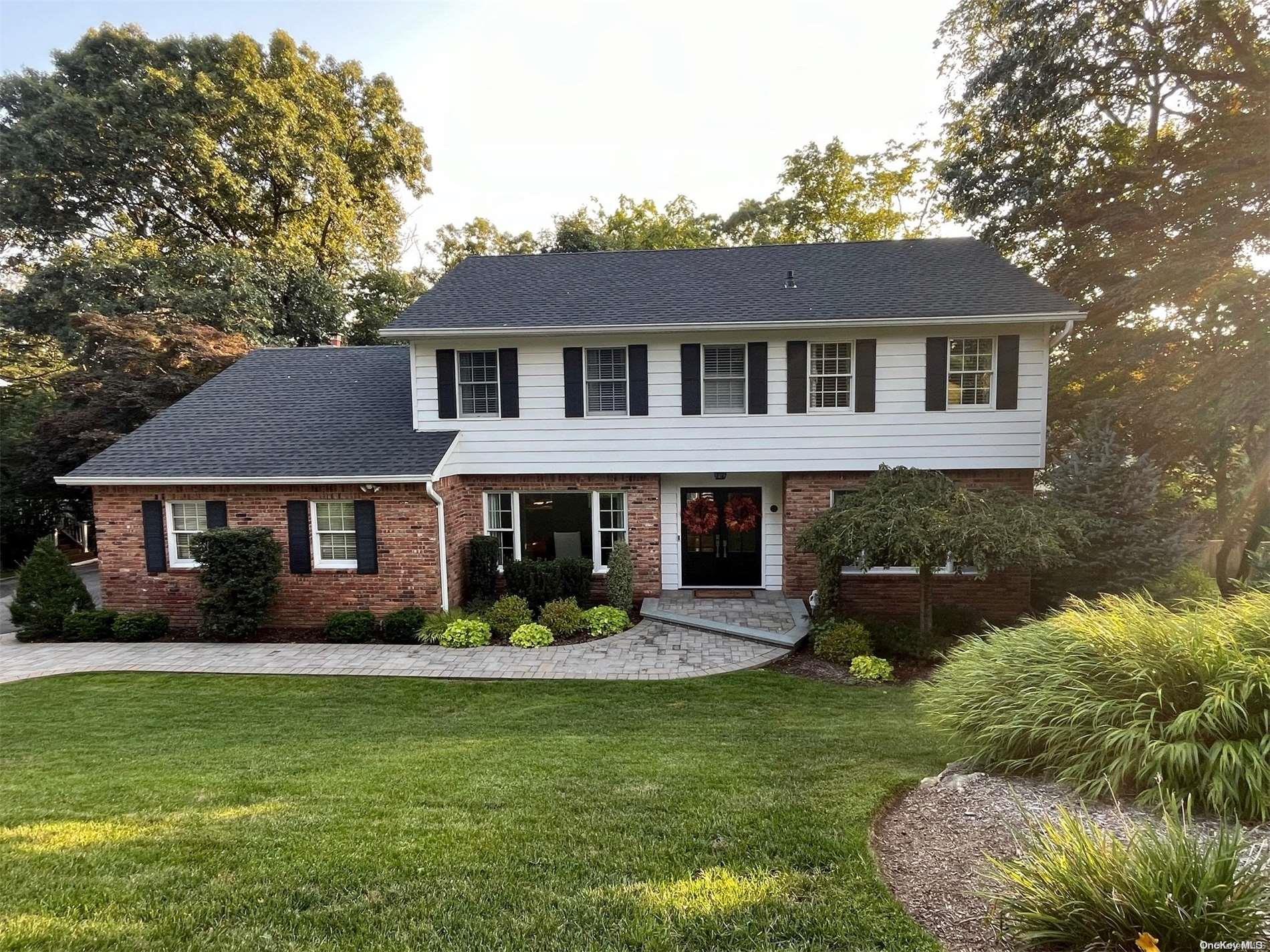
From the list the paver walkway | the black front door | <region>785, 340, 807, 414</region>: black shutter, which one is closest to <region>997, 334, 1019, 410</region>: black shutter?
<region>785, 340, 807, 414</region>: black shutter

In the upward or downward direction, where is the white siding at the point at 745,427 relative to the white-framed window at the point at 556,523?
upward

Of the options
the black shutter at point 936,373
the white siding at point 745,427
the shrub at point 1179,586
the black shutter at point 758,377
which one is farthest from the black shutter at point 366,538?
the shrub at point 1179,586

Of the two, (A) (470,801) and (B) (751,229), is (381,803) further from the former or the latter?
(B) (751,229)

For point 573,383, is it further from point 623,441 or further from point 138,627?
Answer: point 138,627

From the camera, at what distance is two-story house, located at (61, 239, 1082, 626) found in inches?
404

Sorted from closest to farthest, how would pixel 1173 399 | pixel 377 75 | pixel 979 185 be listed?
pixel 1173 399, pixel 979 185, pixel 377 75

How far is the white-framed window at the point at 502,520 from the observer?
1166 centimetres

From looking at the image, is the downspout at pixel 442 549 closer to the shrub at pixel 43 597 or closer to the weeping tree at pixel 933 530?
the weeping tree at pixel 933 530

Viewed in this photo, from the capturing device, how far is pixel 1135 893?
2.26 metres

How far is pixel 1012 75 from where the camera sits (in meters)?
11.9

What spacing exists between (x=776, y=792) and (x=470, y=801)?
6.96 feet

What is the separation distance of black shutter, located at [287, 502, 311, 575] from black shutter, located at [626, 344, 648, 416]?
6.10 meters

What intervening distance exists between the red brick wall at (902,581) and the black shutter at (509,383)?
5332 mm

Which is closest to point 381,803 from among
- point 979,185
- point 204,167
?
point 979,185
